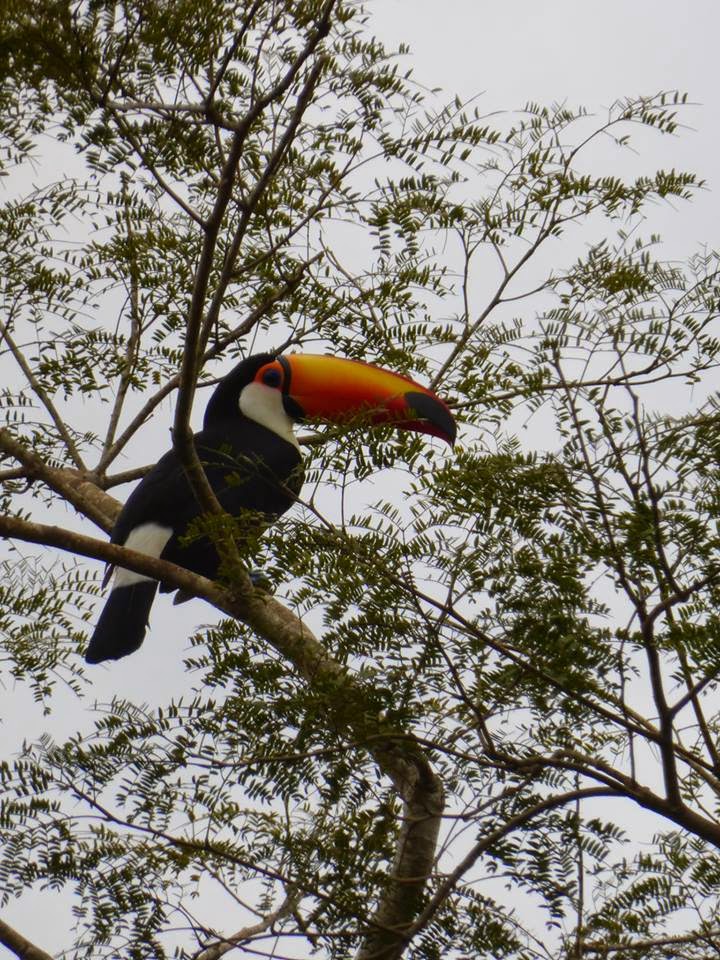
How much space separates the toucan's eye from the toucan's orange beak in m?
0.02

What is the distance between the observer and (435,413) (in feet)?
15.6

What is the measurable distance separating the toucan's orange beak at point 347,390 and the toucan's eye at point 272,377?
2 centimetres

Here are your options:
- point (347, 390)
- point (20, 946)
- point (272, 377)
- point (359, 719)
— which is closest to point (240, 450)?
point (347, 390)

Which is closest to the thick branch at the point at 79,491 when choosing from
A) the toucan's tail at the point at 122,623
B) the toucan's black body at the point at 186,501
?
the toucan's black body at the point at 186,501

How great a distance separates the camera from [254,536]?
11.0ft

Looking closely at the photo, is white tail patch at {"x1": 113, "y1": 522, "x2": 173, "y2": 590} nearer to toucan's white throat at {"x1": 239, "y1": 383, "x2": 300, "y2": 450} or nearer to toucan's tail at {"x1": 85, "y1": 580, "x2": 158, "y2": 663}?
toucan's tail at {"x1": 85, "y1": 580, "x2": 158, "y2": 663}

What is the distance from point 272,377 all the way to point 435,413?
1.86m

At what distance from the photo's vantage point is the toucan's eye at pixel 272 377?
6.43m

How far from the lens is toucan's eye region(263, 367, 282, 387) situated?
21.1 feet

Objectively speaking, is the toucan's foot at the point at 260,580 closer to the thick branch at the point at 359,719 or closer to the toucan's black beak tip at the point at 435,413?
the thick branch at the point at 359,719

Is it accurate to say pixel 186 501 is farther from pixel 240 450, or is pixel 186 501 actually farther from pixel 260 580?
pixel 260 580

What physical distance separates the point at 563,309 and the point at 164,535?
94.3 inches

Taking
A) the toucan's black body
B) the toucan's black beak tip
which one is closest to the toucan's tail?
the toucan's black body

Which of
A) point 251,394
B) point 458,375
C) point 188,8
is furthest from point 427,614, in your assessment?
point 251,394
